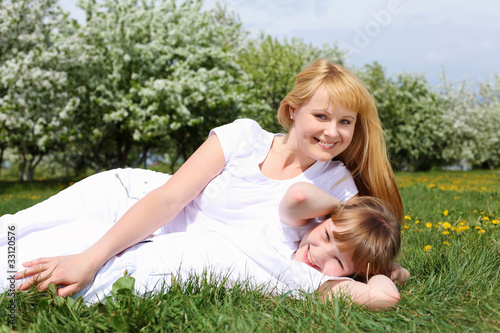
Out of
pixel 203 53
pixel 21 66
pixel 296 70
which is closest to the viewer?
pixel 21 66

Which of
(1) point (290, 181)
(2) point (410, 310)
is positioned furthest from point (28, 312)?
(2) point (410, 310)

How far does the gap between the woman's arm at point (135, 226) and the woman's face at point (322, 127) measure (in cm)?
56

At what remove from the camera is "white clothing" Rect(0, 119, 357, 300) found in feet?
7.83

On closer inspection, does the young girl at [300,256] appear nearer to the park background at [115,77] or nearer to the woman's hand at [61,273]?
the woman's hand at [61,273]

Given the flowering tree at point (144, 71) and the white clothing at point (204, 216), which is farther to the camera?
the flowering tree at point (144, 71)

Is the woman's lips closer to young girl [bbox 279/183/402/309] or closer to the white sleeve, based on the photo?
young girl [bbox 279/183/402/309]

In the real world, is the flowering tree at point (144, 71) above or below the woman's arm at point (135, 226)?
above

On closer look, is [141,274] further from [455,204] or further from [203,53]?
[203,53]

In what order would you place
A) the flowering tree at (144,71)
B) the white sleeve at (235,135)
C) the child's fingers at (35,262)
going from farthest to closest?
1. the flowering tree at (144,71)
2. the white sleeve at (235,135)
3. the child's fingers at (35,262)

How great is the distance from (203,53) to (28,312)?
38.6 feet

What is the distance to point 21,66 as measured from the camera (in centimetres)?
1020

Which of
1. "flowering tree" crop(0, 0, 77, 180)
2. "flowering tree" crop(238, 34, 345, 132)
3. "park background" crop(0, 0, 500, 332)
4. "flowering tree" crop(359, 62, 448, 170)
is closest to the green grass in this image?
"park background" crop(0, 0, 500, 332)

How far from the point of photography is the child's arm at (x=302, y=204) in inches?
98.8

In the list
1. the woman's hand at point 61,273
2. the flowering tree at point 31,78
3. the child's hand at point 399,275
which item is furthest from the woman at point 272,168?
the flowering tree at point 31,78
